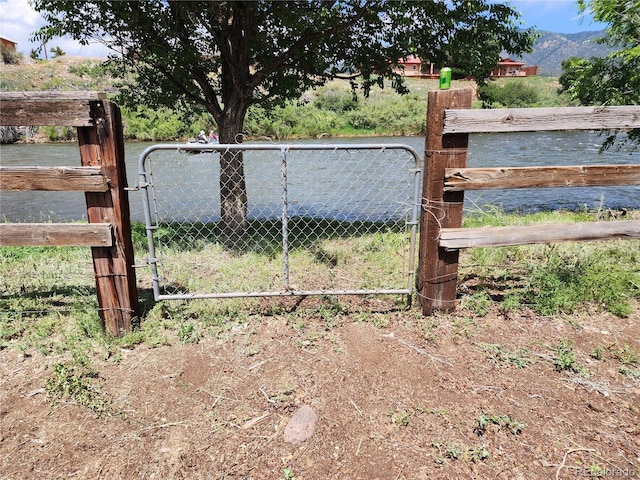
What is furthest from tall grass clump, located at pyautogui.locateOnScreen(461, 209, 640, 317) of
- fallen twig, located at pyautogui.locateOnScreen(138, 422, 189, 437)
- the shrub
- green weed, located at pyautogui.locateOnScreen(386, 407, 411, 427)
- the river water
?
the shrub

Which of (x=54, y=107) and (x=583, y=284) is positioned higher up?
(x=54, y=107)

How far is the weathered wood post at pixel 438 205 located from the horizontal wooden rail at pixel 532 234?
0.10 m

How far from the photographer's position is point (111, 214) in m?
3.42

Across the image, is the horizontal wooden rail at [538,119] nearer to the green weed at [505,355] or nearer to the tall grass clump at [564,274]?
the tall grass clump at [564,274]

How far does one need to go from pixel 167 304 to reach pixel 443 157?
9.03ft

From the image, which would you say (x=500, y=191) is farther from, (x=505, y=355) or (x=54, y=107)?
(x=54, y=107)

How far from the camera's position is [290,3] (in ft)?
18.3

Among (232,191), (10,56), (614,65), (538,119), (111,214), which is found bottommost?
(232,191)

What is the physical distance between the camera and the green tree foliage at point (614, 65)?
27.0ft

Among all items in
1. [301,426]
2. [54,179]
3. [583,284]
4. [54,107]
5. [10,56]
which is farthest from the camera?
[10,56]

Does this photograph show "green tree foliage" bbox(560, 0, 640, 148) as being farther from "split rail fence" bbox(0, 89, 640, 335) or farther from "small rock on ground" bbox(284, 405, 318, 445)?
"small rock on ground" bbox(284, 405, 318, 445)

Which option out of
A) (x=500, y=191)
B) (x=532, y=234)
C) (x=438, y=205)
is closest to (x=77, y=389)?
(x=438, y=205)

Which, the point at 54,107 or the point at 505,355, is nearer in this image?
the point at 54,107

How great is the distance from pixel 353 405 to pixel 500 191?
37.8 ft
